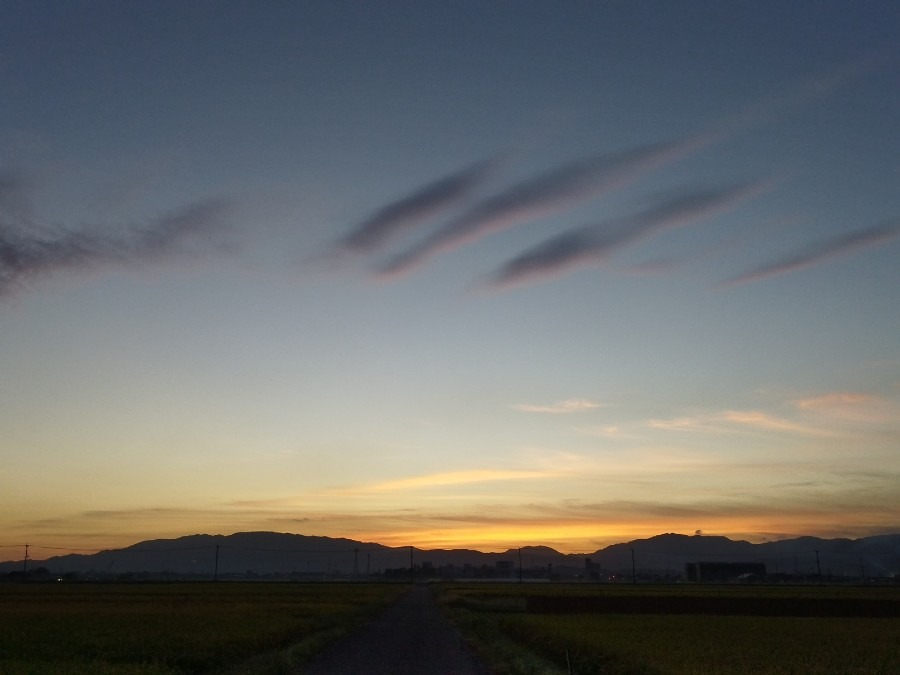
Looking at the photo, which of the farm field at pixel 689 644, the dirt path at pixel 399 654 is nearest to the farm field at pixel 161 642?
the dirt path at pixel 399 654

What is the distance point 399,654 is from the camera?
113 feet

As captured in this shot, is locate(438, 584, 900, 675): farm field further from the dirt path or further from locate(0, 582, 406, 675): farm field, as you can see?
locate(0, 582, 406, 675): farm field

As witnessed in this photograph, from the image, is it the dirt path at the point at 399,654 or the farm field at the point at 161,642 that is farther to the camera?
the farm field at the point at 161,642

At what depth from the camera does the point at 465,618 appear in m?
59.5

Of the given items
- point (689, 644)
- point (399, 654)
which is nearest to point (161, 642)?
point (399, 654)

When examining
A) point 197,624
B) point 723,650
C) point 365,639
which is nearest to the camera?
point 723,650

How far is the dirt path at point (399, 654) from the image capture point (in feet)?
95.0

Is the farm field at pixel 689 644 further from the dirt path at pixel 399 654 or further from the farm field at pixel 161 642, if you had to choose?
the farm field at pixel 161 642

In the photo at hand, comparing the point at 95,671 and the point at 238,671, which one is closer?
the point at 95,671

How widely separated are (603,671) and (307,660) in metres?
12.7

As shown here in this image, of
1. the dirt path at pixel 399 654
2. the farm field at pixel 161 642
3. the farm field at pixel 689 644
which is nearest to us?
the dirt path at pixel 399 654

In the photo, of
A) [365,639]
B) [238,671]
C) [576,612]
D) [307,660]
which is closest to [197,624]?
[365,639]

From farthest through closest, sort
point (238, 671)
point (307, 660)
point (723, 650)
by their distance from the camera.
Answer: point (723, 650) < point (307, 660) < point (238, 671)

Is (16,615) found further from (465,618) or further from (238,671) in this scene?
(238,671)
